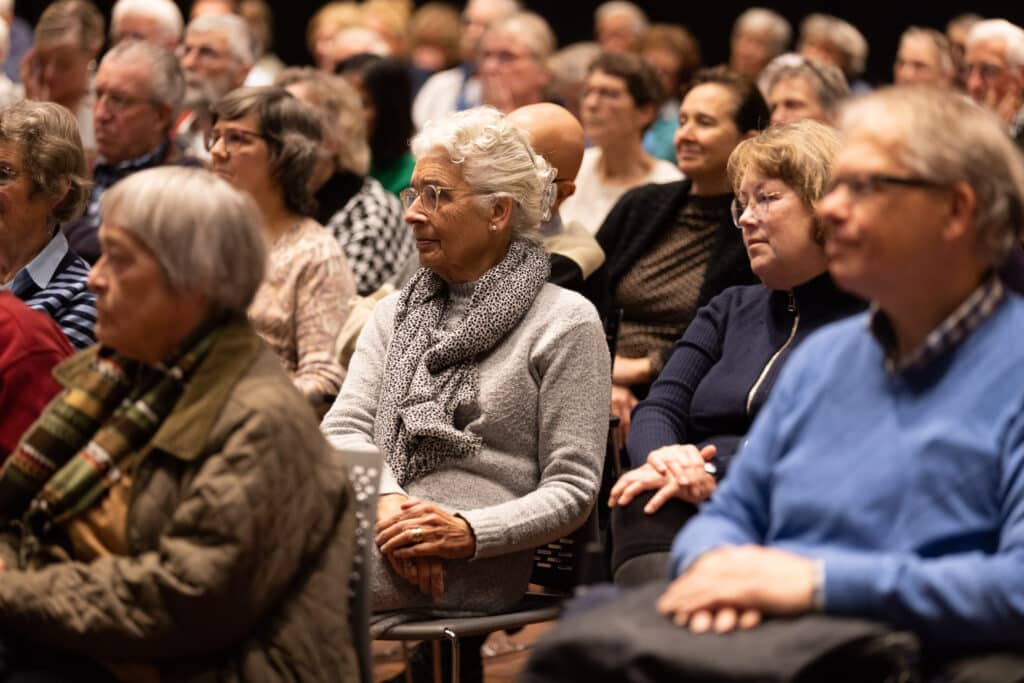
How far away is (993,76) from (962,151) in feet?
→ 13.7

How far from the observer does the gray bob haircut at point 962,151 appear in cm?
189

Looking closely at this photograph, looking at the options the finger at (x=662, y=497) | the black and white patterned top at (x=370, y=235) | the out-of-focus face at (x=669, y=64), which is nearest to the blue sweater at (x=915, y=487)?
the finger at (x=662, y=497)

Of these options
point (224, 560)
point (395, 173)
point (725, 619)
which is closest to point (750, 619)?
point (725, 619)

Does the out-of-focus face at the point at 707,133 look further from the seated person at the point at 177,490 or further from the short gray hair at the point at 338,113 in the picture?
the seated person at the point at 177,490

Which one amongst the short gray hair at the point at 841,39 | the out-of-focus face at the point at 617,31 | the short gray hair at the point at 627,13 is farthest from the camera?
the short gray hair at the point at 627,13

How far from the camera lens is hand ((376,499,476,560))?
2703 mm

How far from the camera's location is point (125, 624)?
6.51ft

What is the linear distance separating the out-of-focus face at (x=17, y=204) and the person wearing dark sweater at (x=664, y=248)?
1.56 meters

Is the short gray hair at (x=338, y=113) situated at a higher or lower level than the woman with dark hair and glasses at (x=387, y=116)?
higher

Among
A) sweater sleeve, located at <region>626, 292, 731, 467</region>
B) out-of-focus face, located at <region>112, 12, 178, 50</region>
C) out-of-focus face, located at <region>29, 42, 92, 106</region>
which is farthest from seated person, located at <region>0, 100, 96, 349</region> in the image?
out-of-focus face, located at <region>112, 12, 178, 50</region>

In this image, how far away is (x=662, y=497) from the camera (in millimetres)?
2602

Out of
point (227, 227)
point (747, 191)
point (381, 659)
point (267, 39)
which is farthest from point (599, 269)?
point (267, 39)

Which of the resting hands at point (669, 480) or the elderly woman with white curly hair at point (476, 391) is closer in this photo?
the resting hands at point (669, 480)

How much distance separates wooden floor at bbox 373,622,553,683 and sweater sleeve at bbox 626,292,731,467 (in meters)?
0.92
